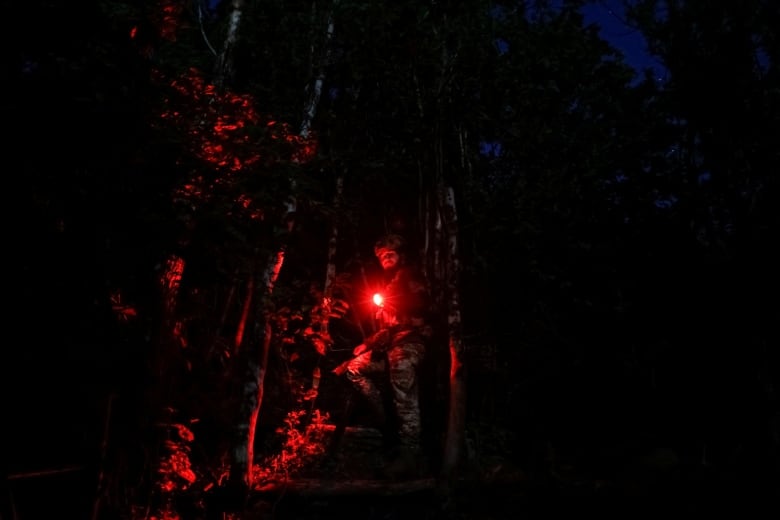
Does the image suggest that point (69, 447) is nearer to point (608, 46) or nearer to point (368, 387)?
point (368, 387)

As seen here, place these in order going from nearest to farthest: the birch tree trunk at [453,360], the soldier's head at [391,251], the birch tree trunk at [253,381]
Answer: the birch tree trunk at [253,381]
the birch tree trunk at [453,360]
the soldier's head at [391,251]

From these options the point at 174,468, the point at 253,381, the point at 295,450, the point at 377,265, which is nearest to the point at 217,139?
the point at 253,381

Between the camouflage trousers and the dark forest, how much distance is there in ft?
1.83

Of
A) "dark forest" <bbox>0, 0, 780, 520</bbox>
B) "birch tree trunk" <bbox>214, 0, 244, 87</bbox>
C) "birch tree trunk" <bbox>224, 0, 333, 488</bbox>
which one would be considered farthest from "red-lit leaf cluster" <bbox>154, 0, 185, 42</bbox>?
"birch tree trunk" <bbox>214, 0, 244, 87</bbox>

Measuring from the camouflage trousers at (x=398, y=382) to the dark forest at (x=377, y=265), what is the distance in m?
0.56

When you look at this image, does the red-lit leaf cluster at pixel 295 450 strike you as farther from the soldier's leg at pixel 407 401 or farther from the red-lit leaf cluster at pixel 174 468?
the soldier's leg at pixel 407 401

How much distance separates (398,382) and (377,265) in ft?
15.6

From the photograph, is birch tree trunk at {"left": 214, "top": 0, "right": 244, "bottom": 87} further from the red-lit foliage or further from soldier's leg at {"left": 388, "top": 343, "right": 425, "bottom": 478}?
soldier's leg at {"left": 388, "top": 343, "right": 425, "bottom": 478}

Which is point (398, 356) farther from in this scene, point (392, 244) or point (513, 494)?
point (513, 494)

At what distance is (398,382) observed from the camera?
944 cm

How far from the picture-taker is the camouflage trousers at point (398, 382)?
924 centimetres

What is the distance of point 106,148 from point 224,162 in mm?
2689

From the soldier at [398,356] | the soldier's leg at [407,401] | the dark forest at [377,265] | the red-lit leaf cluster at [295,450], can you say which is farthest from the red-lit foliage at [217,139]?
the red-lit leaf cluster at [295,450]

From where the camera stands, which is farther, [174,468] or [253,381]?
[253,381]
